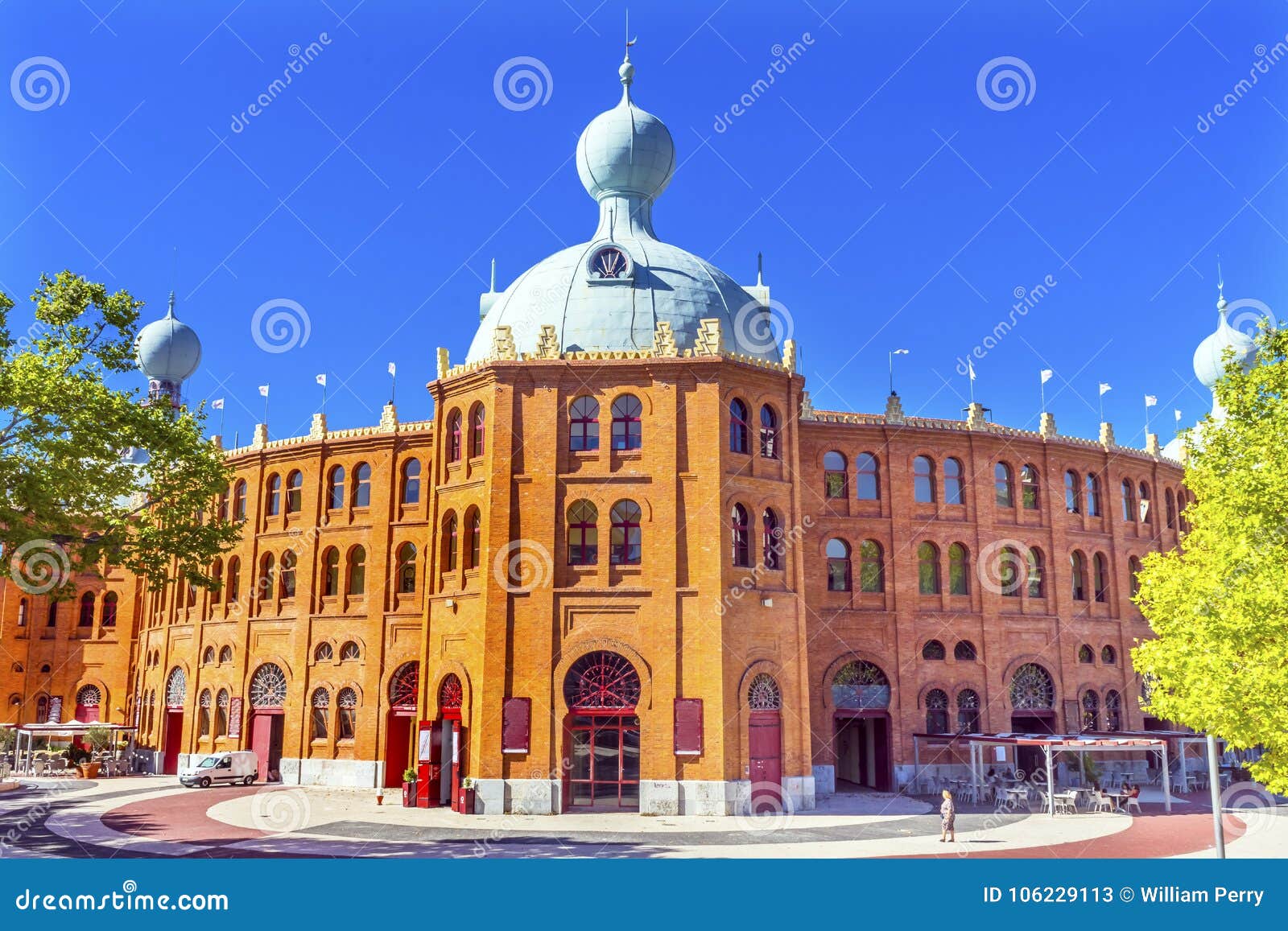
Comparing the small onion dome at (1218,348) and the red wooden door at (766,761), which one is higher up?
the small onion dome at (1218,348)

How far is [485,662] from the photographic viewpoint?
116 ft

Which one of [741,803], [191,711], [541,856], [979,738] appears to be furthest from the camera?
[191,711]

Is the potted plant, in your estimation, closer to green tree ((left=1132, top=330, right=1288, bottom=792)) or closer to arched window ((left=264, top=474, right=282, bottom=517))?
arched window ((left=264, top=474, right=282, bottom=517))

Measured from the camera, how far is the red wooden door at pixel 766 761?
35156mm

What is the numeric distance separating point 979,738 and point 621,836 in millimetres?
16033

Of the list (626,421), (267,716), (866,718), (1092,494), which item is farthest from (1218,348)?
(267,716)

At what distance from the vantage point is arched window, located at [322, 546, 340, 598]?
45781mm

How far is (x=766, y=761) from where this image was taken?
3588 centimetres

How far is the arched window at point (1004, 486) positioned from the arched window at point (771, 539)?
12.0m

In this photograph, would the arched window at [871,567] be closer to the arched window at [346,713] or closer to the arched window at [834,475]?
the arched window at [834,475]

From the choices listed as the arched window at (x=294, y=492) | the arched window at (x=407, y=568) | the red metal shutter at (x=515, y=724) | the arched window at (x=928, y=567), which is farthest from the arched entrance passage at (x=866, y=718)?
the arched window at (x=294, y=492)

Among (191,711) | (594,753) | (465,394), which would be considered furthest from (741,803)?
(191,711)

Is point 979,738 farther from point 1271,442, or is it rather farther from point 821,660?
point 1271,442

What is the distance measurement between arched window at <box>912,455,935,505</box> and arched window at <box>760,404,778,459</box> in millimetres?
8336
